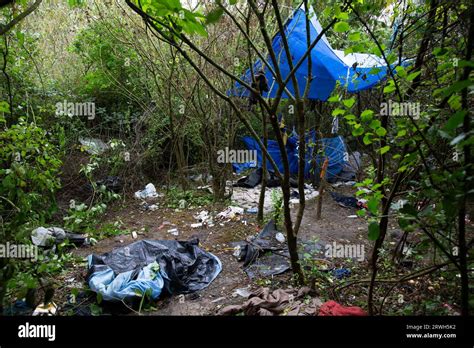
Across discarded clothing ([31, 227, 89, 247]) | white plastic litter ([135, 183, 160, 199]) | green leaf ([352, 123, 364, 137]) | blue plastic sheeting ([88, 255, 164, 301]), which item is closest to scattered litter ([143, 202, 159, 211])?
A: white plastic litter ([135, 183, 160, 199])

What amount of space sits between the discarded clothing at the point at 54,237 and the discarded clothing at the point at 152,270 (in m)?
0.94

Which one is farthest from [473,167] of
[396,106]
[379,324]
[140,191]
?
[140,191]

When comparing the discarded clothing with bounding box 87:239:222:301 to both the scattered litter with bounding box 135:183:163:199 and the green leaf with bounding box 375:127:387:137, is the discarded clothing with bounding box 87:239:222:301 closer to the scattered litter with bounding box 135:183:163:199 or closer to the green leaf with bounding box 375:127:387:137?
the green leaf with bounding box 375:127:387:137

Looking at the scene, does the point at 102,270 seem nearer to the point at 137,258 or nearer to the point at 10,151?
the point at 137,258

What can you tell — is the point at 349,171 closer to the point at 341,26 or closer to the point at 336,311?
the point at 336,311

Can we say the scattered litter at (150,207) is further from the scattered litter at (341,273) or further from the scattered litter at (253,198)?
the scattered litter at (341,273)

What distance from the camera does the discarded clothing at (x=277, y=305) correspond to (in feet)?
8.47

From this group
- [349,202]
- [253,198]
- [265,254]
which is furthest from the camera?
[253,198]

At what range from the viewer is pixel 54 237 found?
415 cm

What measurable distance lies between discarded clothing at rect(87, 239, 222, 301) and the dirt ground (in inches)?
5.8

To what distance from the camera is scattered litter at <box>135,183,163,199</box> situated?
647 centimetres

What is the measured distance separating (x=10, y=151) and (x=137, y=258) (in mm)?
1697

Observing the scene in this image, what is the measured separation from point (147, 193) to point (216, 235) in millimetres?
2355

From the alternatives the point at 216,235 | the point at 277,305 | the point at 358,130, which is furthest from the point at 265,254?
the point at 358,130
